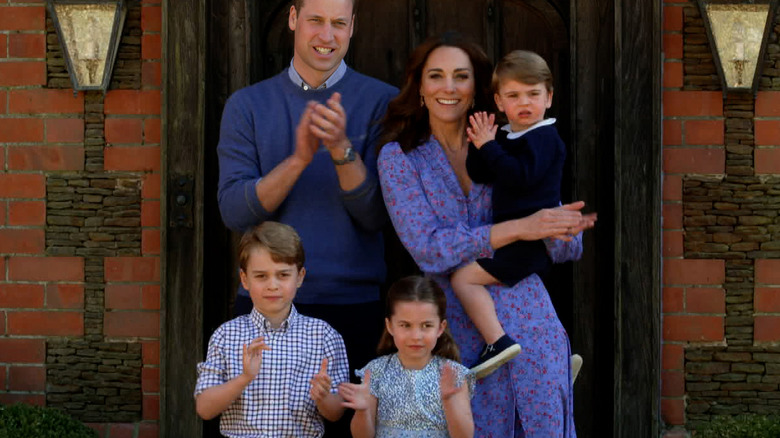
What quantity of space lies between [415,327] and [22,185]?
6.62 feet

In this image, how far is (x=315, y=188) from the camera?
11.4ft

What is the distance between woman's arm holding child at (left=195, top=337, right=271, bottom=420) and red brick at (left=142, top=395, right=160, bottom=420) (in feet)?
4.12

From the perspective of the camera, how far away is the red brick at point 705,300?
4121 mm

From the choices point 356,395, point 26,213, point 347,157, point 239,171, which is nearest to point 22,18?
point 26,213

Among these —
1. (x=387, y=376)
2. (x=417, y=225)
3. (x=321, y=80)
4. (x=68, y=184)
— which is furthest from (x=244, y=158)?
(x=68, y=184)

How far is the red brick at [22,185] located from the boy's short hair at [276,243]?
1.45 meters

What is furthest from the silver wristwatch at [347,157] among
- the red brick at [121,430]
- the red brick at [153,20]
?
the red brick at [121,430]

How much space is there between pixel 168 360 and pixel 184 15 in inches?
53.4

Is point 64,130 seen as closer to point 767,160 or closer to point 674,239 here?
point 674,239

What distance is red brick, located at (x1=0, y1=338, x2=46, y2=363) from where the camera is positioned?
4.29 metres

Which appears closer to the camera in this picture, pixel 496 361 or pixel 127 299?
pixel 496 361

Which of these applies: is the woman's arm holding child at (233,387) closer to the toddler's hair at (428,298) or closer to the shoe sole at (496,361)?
the toddler's hair at (428,298)

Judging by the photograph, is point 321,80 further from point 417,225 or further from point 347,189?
point 417,225

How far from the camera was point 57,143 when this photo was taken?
4.26m
